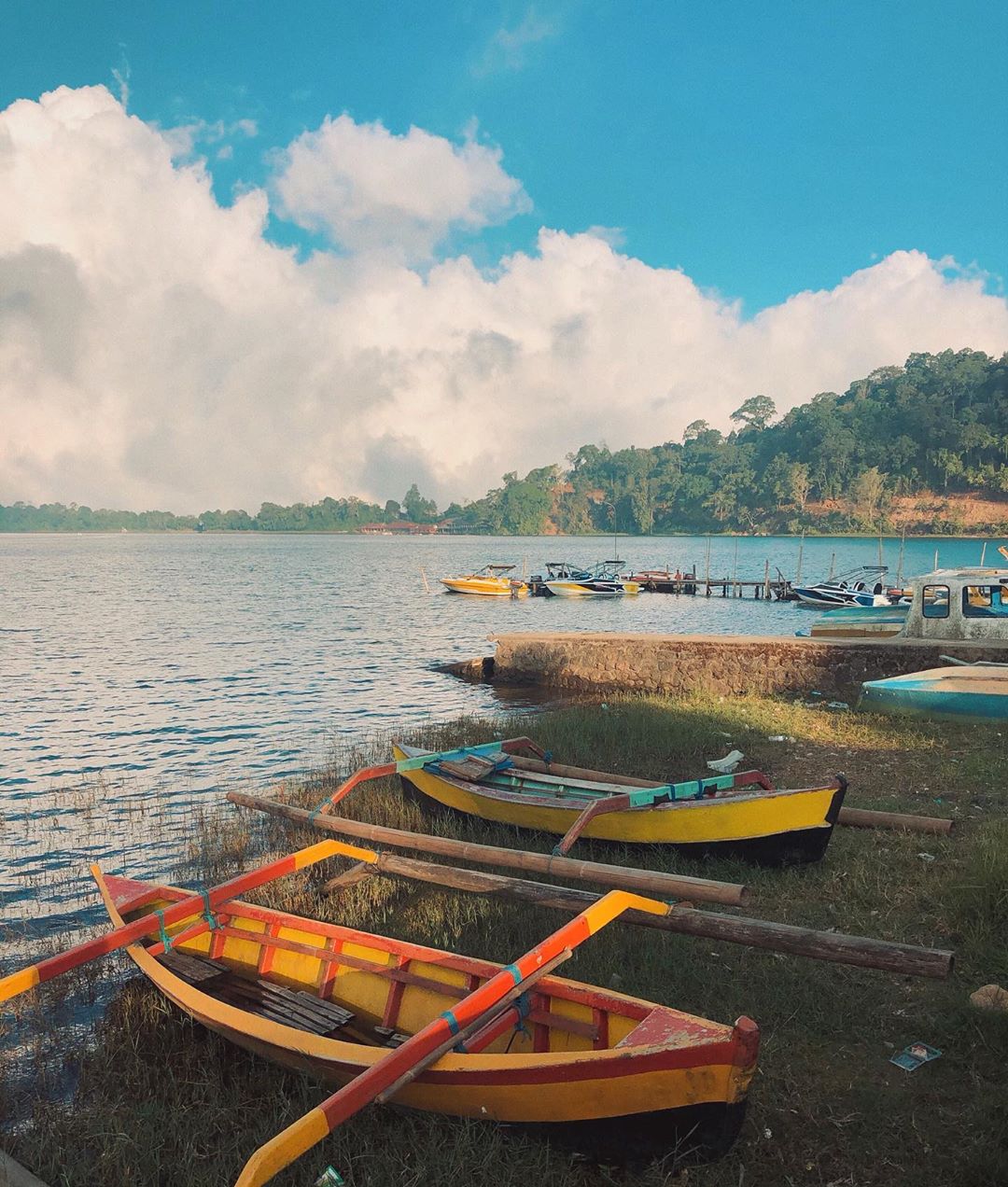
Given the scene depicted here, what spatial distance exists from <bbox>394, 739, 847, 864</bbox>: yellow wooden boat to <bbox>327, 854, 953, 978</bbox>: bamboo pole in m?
1.49

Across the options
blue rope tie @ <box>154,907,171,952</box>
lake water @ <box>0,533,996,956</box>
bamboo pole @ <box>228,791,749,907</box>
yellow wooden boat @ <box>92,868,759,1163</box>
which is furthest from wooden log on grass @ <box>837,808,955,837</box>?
lake water @ <box>0,533,996,956</box>

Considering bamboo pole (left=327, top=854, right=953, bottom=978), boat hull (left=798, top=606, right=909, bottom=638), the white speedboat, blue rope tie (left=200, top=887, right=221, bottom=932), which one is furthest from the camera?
the white speedboat

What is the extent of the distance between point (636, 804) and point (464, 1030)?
4.30m

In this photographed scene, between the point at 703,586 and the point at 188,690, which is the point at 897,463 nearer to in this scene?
the point at 703,586

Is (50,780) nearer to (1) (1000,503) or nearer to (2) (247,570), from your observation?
(2) (247,570)

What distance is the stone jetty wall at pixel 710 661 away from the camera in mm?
18266

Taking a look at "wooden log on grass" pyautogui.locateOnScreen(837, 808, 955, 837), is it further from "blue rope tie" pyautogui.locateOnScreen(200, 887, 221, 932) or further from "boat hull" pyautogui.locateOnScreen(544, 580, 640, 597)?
"boat hull" pyautogui.locateOnScreen(544, 580, 640, 597)

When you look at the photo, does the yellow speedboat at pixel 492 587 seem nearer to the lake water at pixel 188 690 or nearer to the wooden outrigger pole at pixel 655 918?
the lake water at pixel 188 690

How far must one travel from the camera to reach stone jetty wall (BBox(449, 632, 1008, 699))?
18266 millimetres

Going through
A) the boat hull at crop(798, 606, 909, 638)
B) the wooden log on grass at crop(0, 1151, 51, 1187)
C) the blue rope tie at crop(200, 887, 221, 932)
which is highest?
the boat hull at crop(798, 606, 909, 638)

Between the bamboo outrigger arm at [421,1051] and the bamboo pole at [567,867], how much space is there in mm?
811

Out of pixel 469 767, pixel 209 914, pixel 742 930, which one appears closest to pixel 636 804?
pixel 469 767

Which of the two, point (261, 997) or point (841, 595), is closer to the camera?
point (261, 997)

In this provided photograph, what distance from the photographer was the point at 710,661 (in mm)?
20375
